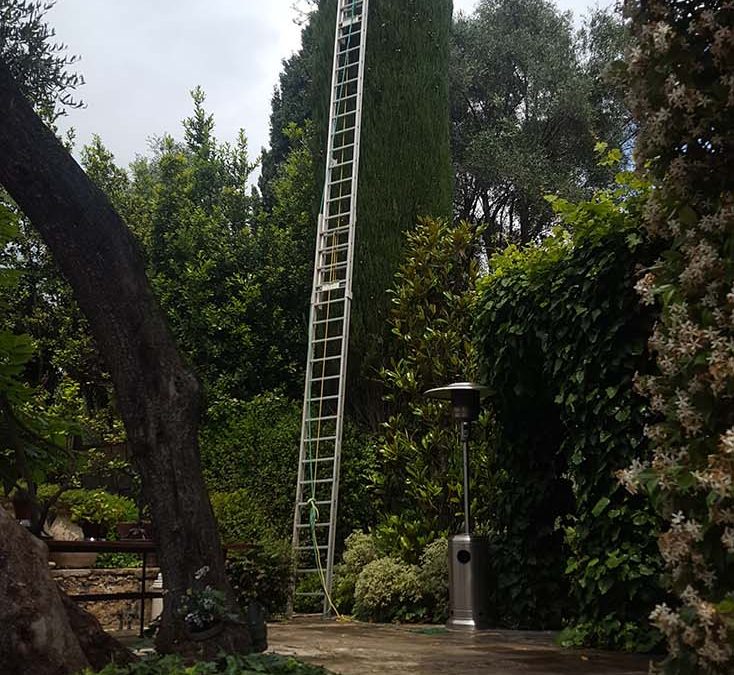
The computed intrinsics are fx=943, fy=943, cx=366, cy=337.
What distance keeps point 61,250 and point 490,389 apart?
3.80m

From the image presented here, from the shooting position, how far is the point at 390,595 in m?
8.16

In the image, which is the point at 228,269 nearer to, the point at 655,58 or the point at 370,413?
the point at 370,413

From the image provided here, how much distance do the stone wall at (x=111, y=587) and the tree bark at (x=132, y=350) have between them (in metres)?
4.70

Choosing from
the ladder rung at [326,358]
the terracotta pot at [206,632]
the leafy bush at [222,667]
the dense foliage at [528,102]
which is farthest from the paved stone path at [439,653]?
the dense foliage at [528,102]

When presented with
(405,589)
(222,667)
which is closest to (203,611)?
(222,667)

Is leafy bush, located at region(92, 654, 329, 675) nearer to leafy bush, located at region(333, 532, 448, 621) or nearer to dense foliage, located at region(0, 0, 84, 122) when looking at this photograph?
leafy bush, located at region(333, 532, 448, 621)

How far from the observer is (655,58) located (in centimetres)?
223

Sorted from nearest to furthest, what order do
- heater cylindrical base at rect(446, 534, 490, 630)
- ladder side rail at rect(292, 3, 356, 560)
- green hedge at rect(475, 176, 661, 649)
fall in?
green hedge at rect(475, 176, 661, 649) → heater cylindrical base at rect(446, 534, 490, 630) → ladder side rail at rect(292, 3, 356, 560)

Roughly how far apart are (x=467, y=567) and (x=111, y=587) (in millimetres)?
3513

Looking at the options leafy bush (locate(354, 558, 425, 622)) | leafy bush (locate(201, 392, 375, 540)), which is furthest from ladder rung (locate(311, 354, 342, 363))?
leafy bush (locate(354, 558, 425, 622))

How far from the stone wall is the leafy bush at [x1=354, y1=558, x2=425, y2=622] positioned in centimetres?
191

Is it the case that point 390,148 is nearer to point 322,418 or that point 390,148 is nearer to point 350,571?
point 322,418

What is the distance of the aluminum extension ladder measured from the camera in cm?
916

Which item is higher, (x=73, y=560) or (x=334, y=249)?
(x=334, y=249)
